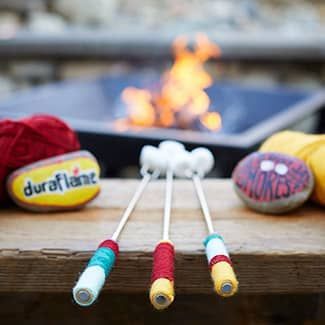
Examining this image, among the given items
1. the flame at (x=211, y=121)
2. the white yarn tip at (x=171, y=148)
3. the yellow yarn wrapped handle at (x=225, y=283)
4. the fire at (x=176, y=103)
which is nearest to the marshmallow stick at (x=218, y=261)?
the yellow yarn wrapped handle at (x=225, y=283)

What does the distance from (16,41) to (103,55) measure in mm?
531

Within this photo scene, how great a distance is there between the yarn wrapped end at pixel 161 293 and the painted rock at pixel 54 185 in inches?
14.1

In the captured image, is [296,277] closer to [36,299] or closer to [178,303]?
[178,303]

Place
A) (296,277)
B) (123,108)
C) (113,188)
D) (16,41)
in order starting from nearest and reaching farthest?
(296,277) → (113,188) → (123,108) → (16,41)

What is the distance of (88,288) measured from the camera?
1.94ft

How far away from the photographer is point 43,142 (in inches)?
38.2

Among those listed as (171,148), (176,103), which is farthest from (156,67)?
(171,148)

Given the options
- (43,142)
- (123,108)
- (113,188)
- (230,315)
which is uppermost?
(43,142)

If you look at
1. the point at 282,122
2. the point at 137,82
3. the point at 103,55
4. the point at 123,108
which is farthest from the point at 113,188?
the point at 103,55

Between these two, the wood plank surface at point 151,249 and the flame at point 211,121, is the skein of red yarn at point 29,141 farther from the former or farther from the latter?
the flame at point 211,121

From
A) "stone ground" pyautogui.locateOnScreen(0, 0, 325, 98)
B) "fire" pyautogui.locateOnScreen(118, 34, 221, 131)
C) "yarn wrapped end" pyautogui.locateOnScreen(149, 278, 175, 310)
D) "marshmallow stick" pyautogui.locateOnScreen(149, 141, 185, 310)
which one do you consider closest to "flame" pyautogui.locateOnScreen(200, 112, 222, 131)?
"fire" pyautogui.locateOnScreen(118, 34, 221, 131)

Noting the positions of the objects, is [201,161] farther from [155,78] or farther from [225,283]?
[155,78]

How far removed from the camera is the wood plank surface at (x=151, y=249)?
0.77 metres

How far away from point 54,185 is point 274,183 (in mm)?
354
